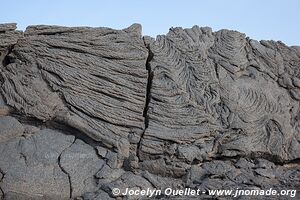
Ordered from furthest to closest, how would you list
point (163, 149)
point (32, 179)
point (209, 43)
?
point (209, 43), point (163, 149), point (32, 179)

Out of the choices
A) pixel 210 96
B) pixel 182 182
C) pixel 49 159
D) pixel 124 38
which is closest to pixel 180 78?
pixel 210 96

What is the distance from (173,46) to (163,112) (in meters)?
1.00

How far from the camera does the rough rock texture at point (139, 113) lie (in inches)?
206

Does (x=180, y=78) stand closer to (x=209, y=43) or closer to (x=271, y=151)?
(x=209, y=43)

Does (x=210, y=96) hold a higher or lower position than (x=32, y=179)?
higher

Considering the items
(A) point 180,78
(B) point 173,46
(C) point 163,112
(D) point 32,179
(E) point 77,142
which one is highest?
(B) point 173,46

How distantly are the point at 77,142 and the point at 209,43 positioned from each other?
7.67 ft

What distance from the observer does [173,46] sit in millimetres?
6012

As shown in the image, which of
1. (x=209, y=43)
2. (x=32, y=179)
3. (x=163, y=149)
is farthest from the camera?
(x=209, y=43)

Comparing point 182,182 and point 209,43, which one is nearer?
point 182,182

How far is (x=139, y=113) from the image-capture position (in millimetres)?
5652

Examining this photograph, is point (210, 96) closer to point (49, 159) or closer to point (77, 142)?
point (77, 142)

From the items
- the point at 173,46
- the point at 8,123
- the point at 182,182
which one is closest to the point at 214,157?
the point at 182,182

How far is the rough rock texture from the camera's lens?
5.23 metres
